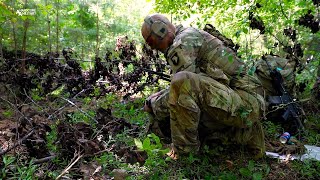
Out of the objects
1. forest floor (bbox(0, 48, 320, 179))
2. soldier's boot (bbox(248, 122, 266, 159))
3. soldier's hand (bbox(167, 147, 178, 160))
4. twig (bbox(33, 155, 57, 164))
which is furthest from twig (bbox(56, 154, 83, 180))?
soldier's boot (bbox(248, 122, 266, 159))

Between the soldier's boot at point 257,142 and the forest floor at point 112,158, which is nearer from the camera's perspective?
the forest floor at point 112,158

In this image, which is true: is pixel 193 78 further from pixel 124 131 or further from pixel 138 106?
pixel 138 106

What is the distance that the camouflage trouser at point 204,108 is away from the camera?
3180 millimetres

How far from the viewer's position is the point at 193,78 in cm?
317

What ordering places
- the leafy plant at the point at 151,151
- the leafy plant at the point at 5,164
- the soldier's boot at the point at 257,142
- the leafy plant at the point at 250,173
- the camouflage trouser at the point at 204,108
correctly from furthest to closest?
the soldier's boot at the point at 257,142
the camouflage trouser at the point at 204,108
the leafy plant at the point at 151,151
the leafy plant at the point at 250,173
the leafy plant at the point at 5,164

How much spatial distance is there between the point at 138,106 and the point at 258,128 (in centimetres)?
250

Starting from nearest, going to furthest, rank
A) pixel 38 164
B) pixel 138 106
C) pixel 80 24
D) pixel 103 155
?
pixel 38 164 < pixel 103 155 < pixel 138 106 < pixel 80 24

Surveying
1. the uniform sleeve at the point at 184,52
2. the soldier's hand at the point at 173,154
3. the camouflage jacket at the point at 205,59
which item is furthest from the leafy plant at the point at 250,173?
the uniform sleeve at the point at 184,52

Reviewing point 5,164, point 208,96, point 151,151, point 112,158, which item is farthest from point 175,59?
point 5,164

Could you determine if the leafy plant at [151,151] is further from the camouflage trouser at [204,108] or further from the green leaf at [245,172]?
the green leaf at [245,172]

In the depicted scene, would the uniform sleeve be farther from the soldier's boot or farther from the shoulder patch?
the soldier's boot

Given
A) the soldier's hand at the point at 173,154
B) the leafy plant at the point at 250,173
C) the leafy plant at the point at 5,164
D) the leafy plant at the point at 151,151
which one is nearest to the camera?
the leafy plant at the point at 5,164

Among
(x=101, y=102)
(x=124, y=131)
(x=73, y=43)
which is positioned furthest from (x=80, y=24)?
(x=124, y=131)

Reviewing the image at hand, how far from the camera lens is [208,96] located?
3.22 m
